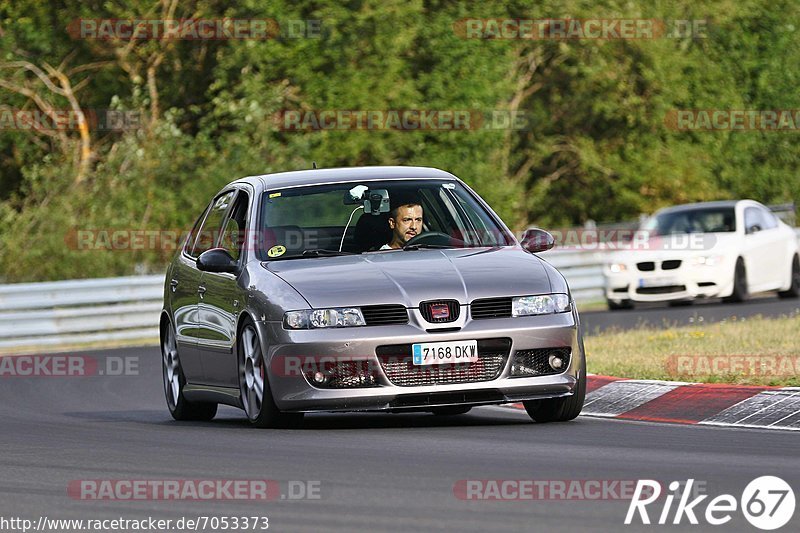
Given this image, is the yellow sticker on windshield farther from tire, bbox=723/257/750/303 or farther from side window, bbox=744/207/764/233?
side window, bbox=744/207/764/233

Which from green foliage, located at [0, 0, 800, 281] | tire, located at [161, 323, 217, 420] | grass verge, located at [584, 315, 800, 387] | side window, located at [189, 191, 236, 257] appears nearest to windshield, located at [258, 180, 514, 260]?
side window, located at [189, 191, 236, 257]

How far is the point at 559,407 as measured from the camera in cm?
1105

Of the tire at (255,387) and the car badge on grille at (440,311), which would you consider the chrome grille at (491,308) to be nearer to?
the car badge on grille at (440,311)

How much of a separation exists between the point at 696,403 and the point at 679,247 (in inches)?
567

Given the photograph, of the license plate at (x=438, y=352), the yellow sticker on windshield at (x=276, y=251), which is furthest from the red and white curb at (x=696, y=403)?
the yellow sticker on windshield at (x=276, y=251)

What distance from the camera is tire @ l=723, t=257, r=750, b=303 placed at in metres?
25.8

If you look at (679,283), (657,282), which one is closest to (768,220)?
(679,283)

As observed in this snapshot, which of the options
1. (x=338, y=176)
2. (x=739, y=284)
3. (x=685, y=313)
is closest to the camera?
(x=338, y=176)

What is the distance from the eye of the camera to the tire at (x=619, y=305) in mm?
26359

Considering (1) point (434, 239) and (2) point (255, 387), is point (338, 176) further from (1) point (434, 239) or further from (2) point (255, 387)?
(2) point (255, 387)

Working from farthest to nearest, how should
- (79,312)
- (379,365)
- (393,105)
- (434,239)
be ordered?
(393,105), (79,312), (434,239), (379,365)

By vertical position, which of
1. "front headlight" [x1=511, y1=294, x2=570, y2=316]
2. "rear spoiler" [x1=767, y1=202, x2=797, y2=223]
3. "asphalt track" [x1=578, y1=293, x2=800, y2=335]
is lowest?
"rear spoiler" [x1=767, y1=202, x2=797, y2=223]

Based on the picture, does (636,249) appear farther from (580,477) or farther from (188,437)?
(580,477)

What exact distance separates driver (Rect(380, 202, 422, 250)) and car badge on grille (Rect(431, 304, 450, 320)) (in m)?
1.24
